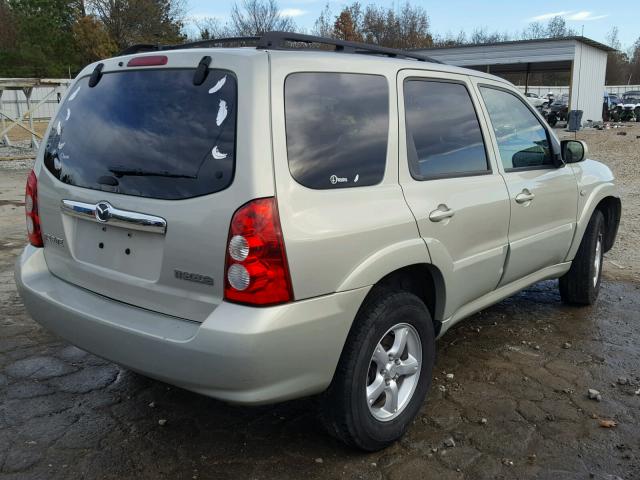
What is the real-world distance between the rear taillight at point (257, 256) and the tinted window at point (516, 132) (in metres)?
1.98

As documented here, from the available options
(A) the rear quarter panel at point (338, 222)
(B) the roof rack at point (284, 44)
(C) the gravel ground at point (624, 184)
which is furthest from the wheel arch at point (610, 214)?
(A) the rear quarter panel at point (338, 222)

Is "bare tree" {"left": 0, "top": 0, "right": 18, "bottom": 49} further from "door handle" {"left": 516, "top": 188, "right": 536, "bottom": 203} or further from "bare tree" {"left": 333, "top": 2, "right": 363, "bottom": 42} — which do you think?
"door handle" {"left": 516, "top": 188, "right": 536, "bottom": 203}

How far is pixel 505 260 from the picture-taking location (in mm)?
3635

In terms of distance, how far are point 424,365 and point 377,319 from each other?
58 centimetres

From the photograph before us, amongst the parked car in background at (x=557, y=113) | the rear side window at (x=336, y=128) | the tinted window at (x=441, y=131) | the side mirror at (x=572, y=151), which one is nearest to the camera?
the rear side window at (x=336, y=128)

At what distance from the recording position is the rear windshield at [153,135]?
235cm

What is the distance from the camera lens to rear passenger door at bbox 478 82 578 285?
145 inches

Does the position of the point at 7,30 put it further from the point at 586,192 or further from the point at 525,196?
the point at 525,196

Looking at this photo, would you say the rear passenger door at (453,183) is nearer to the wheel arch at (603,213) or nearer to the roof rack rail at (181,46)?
the roof rack rail at (181,46)

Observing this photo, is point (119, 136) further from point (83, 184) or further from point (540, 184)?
point (540, 184)

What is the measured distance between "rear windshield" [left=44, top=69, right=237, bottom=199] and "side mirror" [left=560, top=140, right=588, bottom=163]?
284 cm

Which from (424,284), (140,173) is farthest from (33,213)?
(424,284)

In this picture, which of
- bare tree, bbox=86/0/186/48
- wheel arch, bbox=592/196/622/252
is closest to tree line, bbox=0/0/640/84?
bare tree, bbox=86/0/186/48

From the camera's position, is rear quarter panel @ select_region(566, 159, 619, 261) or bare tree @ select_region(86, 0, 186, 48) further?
bare tree @ select_region(86, 0, 186, 48)
